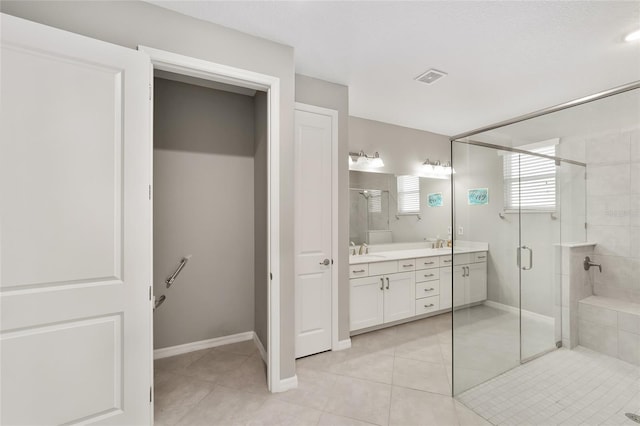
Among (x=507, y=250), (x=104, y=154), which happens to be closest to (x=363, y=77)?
(x=507, y=250)

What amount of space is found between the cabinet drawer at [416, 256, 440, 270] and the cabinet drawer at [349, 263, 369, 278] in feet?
2.68

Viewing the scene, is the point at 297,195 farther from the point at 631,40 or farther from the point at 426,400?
the point at 631,40

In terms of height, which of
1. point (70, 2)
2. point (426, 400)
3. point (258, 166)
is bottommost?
point (426, 400)

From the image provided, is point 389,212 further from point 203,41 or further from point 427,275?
point 203,41

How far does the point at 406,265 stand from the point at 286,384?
192cm

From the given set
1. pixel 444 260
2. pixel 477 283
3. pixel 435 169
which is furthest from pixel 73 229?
pixel 435 169

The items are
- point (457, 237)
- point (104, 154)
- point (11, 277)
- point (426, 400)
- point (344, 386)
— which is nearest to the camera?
point (11, 277)

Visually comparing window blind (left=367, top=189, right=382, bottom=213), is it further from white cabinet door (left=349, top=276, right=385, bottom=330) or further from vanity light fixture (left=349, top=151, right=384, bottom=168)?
white cabinet door (left=349, top=276, right=385, bottom=330)

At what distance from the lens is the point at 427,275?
3459 millimetres

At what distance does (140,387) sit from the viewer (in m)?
1.54

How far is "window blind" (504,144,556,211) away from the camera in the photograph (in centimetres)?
190

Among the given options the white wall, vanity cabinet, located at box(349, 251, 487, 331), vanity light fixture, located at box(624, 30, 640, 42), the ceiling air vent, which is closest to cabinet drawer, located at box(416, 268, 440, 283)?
vanity cabinet, located at box(349, 251, 487, 331)

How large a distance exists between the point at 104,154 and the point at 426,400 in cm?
266

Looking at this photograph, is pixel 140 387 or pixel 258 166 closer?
pixel 140 387
